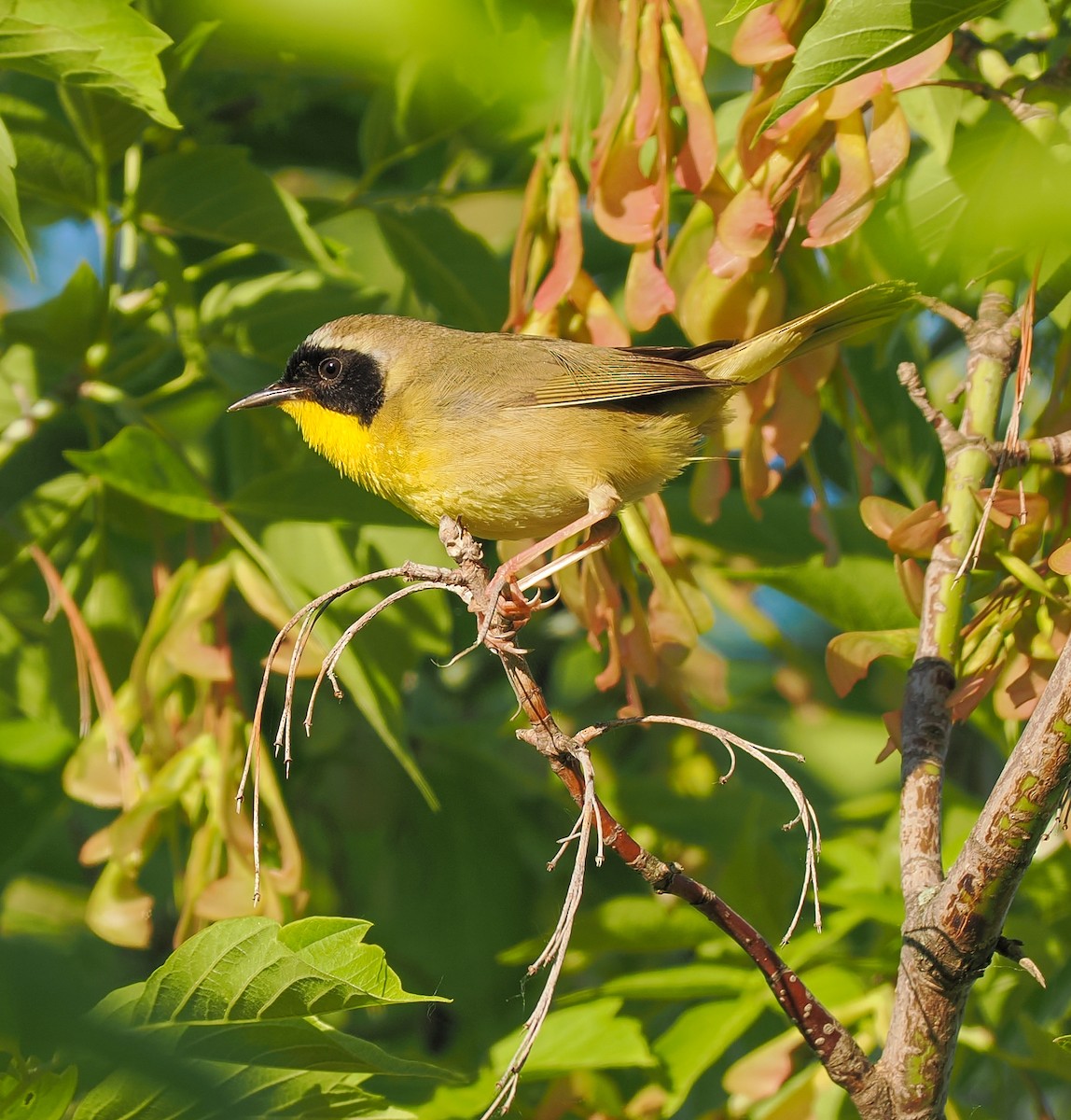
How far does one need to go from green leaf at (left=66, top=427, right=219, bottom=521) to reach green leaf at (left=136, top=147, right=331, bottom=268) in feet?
1.54

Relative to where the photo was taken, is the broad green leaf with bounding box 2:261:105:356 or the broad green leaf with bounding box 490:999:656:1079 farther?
the broad green leaf with bounding box 2:261:105:356

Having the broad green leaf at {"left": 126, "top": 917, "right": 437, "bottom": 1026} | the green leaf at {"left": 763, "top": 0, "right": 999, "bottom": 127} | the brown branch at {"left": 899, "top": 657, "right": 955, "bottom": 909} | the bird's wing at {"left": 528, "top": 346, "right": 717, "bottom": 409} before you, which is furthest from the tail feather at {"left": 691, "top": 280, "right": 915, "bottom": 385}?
the broad green leaf at {"left": 126, "top": 917, "right": 437, "bottom": 1026}

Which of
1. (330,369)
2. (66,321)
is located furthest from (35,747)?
(330,369)

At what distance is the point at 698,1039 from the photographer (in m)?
2.34

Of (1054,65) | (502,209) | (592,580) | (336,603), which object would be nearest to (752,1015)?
(592,580)

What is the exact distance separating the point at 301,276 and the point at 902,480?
1382 mm

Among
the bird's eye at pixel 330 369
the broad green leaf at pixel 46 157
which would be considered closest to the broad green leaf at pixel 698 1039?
the bird's eye at pixel 330 369

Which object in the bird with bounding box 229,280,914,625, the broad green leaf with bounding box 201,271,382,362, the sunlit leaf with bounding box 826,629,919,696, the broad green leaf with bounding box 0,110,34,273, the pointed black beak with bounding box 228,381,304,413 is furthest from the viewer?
the broad green leaf with bounding box 201,271,382,362

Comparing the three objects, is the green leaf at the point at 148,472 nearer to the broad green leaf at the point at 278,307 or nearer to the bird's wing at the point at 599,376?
the broad green leaf at the point at 278,307

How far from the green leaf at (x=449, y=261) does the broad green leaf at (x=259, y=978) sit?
1.68 metres

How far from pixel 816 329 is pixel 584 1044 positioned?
1279 millimetres

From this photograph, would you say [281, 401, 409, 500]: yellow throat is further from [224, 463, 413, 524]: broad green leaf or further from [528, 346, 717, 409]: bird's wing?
[528, 346, 717, 409]: bird's wing

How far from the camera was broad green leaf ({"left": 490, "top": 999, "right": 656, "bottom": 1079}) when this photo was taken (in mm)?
2172

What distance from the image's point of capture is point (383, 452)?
252 centimetres
